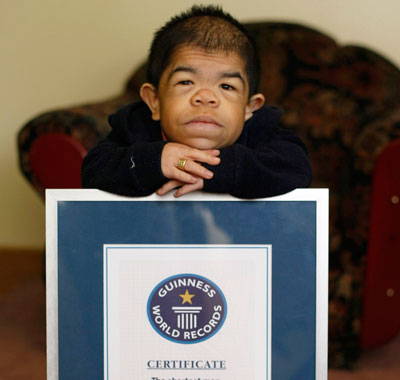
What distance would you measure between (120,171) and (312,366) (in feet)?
1.35

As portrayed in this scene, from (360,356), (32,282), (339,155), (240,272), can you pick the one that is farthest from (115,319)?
(32,282)

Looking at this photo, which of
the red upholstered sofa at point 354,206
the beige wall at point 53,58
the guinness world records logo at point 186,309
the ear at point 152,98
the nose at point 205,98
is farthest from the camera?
the beige wall at point 53,58

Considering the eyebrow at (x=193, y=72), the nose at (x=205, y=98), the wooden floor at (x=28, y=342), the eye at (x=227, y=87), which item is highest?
the eyebrow at (x=193, y=72)

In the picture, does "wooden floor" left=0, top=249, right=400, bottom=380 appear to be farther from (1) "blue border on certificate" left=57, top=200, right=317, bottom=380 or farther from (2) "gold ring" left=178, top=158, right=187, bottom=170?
(2) "gold ring" left=178, top=158, right=187, bottom=170

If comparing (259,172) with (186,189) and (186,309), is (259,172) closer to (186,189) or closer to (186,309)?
(186,189)

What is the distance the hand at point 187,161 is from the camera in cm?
83

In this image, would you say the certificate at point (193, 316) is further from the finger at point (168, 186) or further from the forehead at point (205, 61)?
the forehead at point (205, 61)

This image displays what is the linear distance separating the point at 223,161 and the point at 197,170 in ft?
0.18

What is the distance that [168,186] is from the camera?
0.83 metres

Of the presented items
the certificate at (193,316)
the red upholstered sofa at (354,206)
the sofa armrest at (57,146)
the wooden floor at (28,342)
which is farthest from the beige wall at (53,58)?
the certificate at (193,316)

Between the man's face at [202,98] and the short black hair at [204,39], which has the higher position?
the short black hair at [204,39]

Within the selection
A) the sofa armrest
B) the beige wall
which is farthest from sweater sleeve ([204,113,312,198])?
the beige wall

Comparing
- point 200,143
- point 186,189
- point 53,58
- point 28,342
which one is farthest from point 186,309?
point 53,58

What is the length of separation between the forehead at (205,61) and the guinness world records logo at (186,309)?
0.36m
